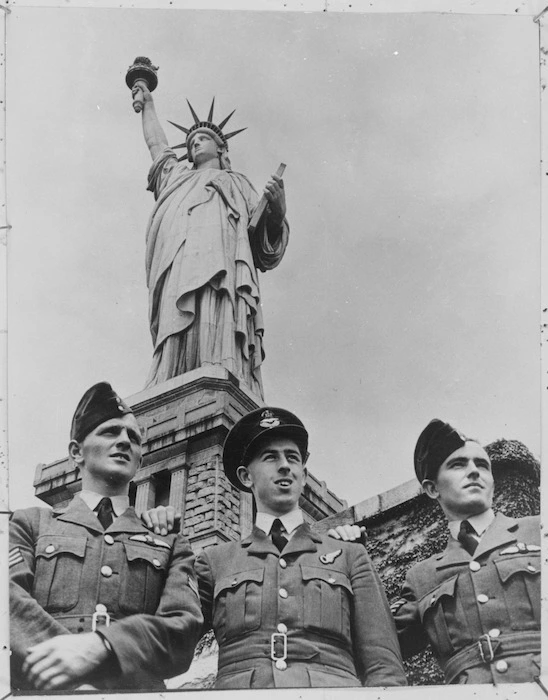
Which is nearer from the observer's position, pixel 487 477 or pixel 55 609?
pixel 55 609

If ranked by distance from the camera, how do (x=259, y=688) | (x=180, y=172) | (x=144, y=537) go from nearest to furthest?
1. (x=259, y=688)
2. (x=144, y=537)
3. (x=180, y=172)

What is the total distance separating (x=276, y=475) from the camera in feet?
39.9

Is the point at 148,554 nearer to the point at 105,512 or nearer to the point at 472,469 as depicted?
the point at 105,512

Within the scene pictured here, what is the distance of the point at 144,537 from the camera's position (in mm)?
11727

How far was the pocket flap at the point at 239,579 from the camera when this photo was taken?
11531 mm

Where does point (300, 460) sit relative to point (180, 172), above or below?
below

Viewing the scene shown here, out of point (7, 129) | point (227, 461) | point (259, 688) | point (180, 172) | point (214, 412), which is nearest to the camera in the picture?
point (259, 688)

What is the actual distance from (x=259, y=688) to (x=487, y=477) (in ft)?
9.62

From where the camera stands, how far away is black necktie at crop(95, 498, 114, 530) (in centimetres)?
1179

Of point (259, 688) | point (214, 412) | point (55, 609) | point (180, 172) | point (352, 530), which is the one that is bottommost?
point (259, 688)

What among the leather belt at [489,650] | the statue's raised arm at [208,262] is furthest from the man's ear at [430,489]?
the statue's raised arm at [208,262]

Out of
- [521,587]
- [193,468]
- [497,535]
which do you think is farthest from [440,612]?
[193,468]

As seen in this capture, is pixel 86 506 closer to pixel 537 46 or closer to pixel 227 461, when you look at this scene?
pixel 227 461

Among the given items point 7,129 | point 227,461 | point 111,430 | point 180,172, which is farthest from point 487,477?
point 180,172
